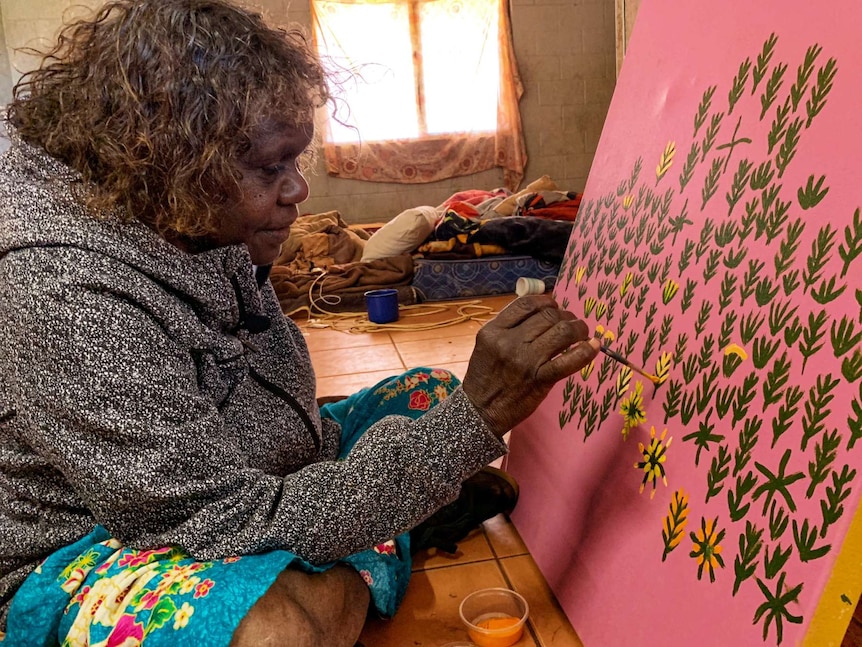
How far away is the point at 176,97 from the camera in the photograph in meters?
0.81

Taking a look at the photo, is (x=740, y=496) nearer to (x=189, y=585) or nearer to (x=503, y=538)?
(x=189, y=585)

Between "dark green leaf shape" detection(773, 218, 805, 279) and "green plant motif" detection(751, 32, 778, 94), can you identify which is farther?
"green plant motif" detection(751, 32, 778, 94)

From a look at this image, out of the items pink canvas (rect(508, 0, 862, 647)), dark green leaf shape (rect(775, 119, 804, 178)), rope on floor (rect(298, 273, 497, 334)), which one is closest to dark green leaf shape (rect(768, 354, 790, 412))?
pink canvas (rect(508, 0, 862, 647))

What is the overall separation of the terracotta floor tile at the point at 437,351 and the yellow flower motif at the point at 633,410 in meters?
1.49

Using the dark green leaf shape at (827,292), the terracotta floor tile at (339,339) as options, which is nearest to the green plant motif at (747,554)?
the dark green leaf shape at (827,292)

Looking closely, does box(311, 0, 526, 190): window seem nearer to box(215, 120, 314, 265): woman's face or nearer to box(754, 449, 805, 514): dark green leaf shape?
box(215, 120, 314, 265): woman's face

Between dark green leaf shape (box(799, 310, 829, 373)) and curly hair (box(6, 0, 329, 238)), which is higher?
curly hair (box(6, 0, 329, 238))

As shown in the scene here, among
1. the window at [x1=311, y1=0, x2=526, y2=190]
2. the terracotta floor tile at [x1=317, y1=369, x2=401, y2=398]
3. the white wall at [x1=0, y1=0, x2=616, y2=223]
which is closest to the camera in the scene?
the terracotta floor tile at [x1=317, y1=369, x2=401, y2=398]

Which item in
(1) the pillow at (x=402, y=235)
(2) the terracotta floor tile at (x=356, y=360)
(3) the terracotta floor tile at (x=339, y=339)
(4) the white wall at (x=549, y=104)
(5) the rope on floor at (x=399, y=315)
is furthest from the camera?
(4) the white wall at (x=549, y=104)

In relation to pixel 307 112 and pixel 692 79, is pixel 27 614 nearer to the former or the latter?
pixel 307 112

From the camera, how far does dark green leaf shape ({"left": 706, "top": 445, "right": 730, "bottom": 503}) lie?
2.50ft

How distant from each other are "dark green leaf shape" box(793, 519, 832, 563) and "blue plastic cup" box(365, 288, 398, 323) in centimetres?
267

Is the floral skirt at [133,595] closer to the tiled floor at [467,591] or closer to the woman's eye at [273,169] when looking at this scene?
the tiled floor at [467,591]

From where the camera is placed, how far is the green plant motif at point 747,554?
0.69 meters
